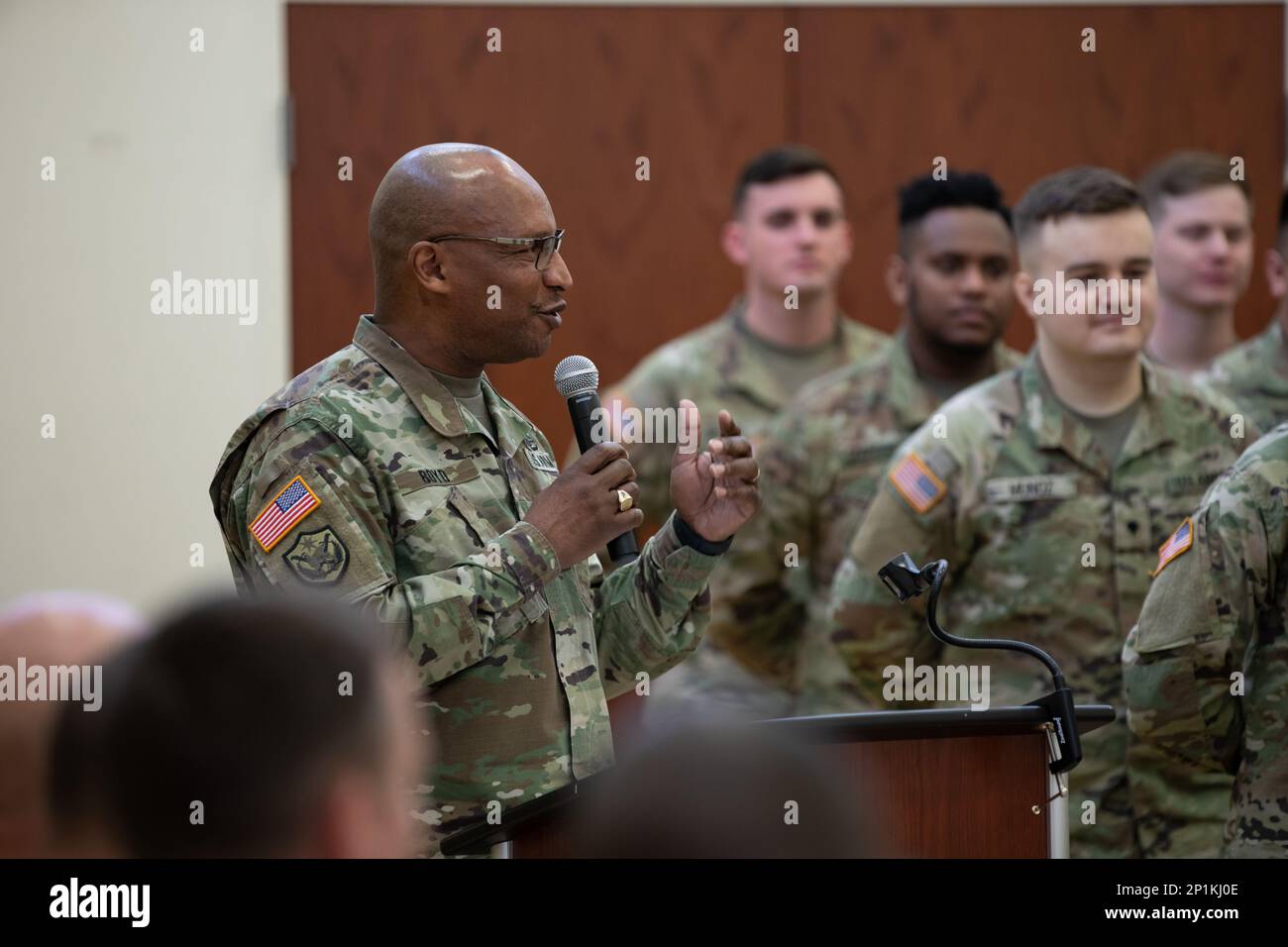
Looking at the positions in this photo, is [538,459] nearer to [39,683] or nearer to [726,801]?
[39,683]

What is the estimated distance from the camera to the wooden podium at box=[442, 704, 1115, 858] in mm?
2115

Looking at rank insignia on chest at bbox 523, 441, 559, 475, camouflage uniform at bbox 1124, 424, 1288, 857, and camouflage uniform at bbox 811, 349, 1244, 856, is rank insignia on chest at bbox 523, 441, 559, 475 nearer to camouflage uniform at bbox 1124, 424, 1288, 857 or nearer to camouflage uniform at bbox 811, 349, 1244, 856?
camouflage uniform at bbox 1124, 424, 1288, 857

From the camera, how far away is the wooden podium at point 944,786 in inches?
83.3

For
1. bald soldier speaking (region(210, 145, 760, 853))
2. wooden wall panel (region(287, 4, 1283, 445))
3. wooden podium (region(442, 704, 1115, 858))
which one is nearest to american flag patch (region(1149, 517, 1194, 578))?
wooden podium (region(442, 704, 1115, 858))

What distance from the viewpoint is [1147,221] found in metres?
4.09

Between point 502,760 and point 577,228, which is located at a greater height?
point 577,228

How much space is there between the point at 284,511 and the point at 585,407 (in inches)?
19.2

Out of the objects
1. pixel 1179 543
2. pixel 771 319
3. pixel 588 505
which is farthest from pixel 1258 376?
pixel 588 505

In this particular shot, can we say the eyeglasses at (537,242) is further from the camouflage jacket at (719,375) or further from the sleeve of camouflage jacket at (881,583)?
the camouflage jacket at (719,375)

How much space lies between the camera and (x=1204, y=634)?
2785 millimetres
